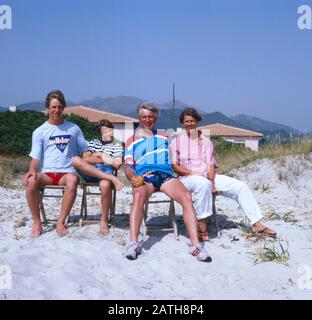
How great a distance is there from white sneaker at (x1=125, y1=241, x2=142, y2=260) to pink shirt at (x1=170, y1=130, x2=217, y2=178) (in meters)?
1.14

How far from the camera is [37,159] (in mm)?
4879

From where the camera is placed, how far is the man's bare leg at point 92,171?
186 inches

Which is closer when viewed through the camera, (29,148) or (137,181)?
(137,181)

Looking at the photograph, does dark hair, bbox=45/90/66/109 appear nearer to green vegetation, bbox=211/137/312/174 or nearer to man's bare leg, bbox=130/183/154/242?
man's bare leg, bbox=130/183/154/242

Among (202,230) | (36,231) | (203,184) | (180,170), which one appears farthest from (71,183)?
(202,230)

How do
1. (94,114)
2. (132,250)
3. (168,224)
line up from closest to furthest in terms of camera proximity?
(132,250) < (168,224) < (94,114)

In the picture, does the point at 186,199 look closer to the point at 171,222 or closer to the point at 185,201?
the point at 185,201

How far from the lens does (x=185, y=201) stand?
463cm

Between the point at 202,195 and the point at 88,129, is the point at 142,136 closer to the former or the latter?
the point at 202,195

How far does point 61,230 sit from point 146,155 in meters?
1.19

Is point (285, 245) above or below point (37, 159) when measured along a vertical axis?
below

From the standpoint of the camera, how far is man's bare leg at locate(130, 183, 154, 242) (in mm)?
4426
